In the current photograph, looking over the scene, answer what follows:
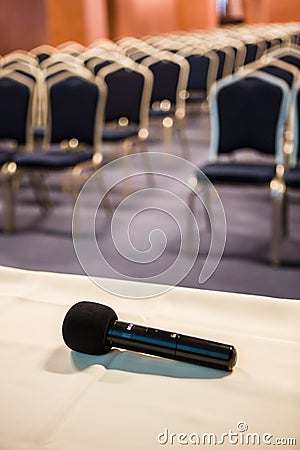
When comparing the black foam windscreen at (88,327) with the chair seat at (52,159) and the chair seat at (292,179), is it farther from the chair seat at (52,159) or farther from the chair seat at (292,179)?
the chair seat at (52,159)

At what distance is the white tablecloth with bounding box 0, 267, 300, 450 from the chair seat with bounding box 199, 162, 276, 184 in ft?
8.92

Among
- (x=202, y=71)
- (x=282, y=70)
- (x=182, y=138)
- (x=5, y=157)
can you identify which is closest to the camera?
(x=5, y=157)

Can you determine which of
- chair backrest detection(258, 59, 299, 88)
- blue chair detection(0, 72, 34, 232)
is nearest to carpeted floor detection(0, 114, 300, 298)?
blue chair detection(0, 72, 34, 232)

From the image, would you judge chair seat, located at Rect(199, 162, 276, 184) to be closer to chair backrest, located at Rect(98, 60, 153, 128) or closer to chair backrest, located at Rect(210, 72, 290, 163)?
chair backrest, located at Rect(210, 72, 290, 163)

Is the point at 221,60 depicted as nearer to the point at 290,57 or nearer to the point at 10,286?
the point at 290,57

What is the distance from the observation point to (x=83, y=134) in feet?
16.6

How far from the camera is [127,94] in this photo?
19.1 feet

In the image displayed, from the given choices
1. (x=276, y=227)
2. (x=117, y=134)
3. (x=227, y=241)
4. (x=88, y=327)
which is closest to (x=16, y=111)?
(x=117, y=134)

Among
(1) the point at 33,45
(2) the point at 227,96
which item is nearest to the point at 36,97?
(2) the point at 227,96

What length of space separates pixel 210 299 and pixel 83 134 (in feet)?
12.7

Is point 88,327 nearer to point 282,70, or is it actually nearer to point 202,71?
point 282,70

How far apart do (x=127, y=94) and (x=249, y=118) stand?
1687 millimetres
